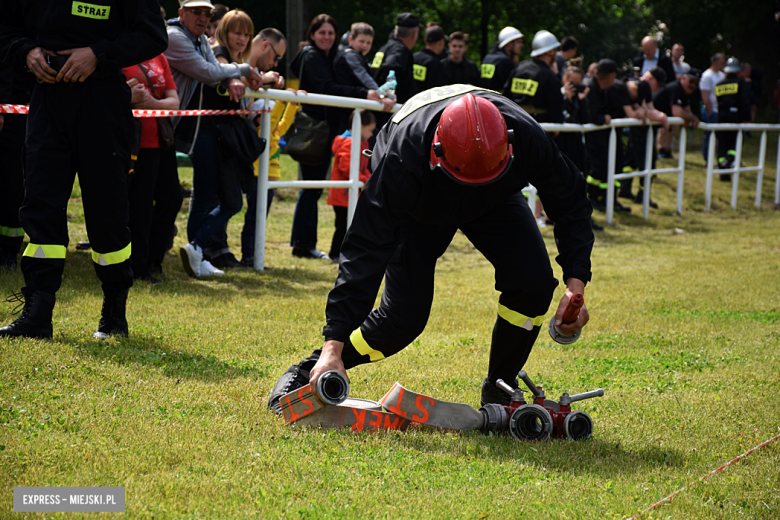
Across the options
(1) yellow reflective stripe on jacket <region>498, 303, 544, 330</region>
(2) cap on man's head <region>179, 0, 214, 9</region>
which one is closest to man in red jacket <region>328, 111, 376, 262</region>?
(2) cap on man's head <region>179, 0, 214, 9</region>

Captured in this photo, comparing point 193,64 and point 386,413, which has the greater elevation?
point 193,64

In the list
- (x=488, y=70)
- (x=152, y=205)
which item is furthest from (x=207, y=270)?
(x=488, y=70)

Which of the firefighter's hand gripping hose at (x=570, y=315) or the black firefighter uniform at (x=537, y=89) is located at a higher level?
the black firefighter uniform at (x=537, y=89)

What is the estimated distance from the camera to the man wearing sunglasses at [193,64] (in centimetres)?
678

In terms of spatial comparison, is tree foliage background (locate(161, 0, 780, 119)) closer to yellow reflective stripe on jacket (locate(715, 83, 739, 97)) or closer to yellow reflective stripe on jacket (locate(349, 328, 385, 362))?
yellow reflective stripe on jacket (locate(715, 83, 739, 97))

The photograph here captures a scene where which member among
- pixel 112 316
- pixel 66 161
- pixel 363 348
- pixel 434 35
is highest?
pixel 434 35

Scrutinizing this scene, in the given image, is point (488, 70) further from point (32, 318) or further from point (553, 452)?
point (553, 452)

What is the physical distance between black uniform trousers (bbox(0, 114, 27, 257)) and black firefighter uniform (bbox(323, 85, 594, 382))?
381 centimetres

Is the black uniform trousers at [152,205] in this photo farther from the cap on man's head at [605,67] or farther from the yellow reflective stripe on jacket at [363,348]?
the cap on man's head at [605,67]

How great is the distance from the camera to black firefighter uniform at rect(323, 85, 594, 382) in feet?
11.6

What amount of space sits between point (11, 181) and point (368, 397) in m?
3.83

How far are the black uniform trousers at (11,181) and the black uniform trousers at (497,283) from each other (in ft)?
12.5

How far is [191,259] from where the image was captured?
716 cm

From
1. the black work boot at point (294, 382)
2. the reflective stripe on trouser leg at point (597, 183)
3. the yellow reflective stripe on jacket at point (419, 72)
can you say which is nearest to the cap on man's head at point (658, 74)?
the reflective stripe on trouser leg at point (597, 183)
